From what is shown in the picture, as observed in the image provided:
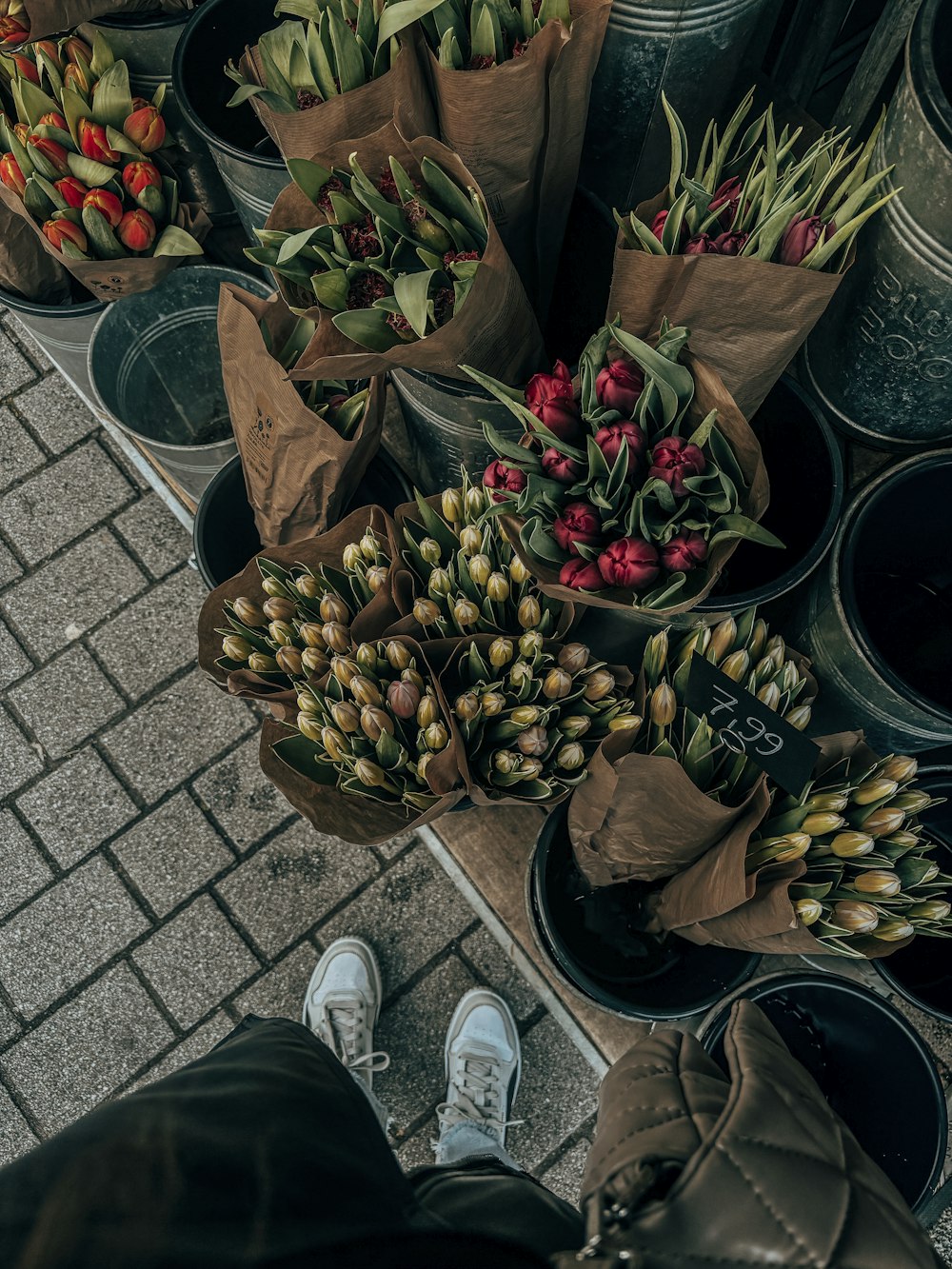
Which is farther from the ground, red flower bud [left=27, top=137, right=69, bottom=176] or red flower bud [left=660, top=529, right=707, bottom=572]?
red flower bud [left=27, top=137, right=69, bottom=176]

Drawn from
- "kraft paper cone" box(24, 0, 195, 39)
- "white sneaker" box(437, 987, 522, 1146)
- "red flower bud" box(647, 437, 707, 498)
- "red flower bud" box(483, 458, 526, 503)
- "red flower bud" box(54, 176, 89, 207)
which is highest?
"kraft paper cone" box(24, 0, 195, 39)

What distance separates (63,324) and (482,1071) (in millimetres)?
1571

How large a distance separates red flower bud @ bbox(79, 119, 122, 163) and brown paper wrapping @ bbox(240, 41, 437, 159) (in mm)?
570

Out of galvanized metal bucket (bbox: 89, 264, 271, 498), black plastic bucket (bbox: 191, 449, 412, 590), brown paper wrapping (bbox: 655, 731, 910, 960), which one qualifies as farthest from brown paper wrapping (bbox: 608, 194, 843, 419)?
galvanized metal bucket (bbox: 89, 264, 271, 498)

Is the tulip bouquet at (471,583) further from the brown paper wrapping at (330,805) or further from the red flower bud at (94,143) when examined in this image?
the red flower bud at (94,143)

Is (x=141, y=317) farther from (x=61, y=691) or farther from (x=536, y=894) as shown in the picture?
(x=536, y=894)

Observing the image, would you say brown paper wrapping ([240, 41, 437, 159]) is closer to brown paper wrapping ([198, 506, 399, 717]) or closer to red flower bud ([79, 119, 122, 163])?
brown paper wrapping ([198, 506, 399, 717])

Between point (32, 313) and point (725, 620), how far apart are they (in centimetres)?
135

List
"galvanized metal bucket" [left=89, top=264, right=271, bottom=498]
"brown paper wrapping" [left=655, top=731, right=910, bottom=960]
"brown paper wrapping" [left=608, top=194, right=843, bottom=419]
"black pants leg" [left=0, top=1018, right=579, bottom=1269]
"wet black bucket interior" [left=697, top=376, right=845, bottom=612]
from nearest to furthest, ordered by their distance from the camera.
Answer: "black pants leg" [left=0, top=1018, right=579, bottom=1269] → "brown paper wrapping" [left=608, top=194, right=843, bottom=419] → "brown paper wrapping" [left=655, top=731, right=910, bottom=960] → "wet black bucket interior" [left=697, top=376, right=845, bottom=612] → "galvanized metal bucket" [left=89, top=264, right=271, bottom=498]

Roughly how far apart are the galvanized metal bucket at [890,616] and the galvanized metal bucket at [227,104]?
0.98 metres

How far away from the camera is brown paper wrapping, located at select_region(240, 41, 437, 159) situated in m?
0.99

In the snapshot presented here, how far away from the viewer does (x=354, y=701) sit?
1036mm

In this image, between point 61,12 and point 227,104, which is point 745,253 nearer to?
point 227,104

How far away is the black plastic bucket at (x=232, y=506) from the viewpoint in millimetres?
1376
